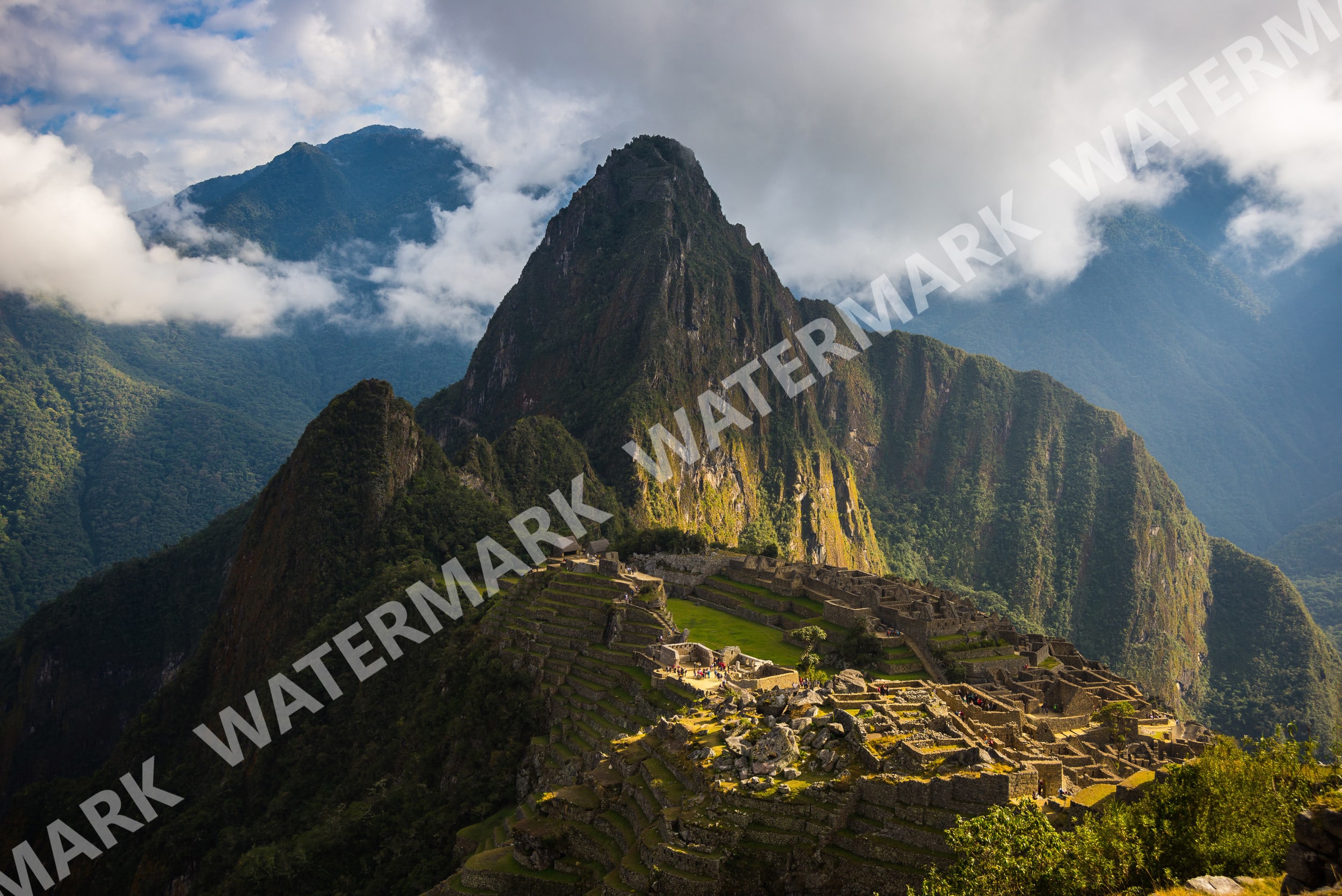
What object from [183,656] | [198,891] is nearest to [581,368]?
[183,656]

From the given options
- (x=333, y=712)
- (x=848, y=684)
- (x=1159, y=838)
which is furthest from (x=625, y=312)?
(x=1159, y=838)

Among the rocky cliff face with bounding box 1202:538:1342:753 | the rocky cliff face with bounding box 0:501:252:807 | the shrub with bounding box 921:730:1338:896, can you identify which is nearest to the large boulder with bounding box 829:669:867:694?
the shrub with bounding box 921:730:1338:896

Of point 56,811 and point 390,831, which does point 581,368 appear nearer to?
point 56,811

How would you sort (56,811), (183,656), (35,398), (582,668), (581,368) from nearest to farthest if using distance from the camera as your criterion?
(582,668) → (56,811) → (183,656) → (581,368) → (35,398)

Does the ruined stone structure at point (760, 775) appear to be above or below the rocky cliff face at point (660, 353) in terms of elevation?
below

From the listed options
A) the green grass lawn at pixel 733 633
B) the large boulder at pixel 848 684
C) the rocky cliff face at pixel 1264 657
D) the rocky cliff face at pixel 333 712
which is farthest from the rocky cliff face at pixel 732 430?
the large boulder at pixel 848 684

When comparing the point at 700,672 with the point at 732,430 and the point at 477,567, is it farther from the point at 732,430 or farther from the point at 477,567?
the point at 732,430

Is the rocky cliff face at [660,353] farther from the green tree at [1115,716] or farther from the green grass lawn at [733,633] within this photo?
the green tree at [1115,716]
